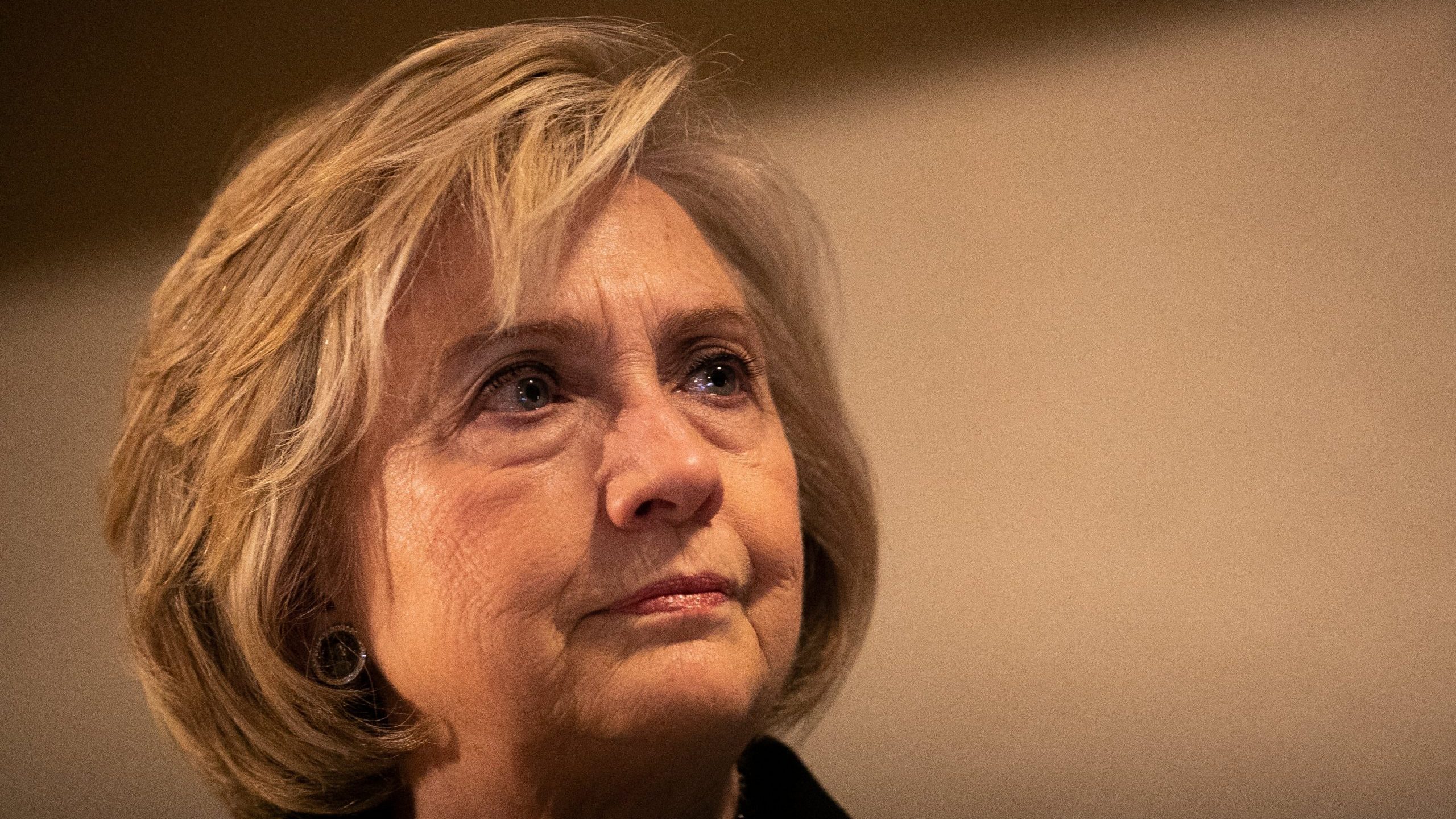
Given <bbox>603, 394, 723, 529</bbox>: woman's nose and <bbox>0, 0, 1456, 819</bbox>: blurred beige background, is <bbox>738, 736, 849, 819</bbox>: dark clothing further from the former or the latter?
<bbox>603, 394, 723, 529</bbox>: woman's nose

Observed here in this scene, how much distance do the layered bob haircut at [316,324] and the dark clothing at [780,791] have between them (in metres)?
0.39

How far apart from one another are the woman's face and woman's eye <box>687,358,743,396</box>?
21 mm

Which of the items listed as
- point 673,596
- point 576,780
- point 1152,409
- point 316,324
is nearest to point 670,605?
point 673,596

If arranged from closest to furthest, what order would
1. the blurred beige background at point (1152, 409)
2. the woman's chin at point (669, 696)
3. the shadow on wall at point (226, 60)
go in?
1. the woman's chin at point (669, 696)
2. the blurred beige background at point (1152, 409)
3. the shadow on wall at point (226, 60)

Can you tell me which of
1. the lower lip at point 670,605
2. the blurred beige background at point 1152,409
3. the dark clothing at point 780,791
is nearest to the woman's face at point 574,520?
the lower lip at point 670,605

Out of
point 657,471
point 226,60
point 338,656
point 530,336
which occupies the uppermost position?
point 226,60

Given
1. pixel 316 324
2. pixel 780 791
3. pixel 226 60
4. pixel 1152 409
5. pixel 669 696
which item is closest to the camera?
pixel 669 696

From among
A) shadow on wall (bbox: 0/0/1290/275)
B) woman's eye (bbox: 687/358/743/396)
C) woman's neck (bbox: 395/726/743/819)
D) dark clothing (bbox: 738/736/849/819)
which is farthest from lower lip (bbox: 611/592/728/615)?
shadow on wall (bbox: 0/0/1290/275)

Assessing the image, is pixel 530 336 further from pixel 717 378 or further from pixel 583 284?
pixel 717 378

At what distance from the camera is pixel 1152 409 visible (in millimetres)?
1502

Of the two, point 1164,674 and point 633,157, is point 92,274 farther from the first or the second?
point 1164,674

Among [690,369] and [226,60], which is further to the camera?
[226,60]

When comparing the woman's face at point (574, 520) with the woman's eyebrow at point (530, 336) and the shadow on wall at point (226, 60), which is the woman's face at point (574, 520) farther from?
the shadow on wall at point (226, 60)

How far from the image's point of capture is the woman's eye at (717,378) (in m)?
1.14
